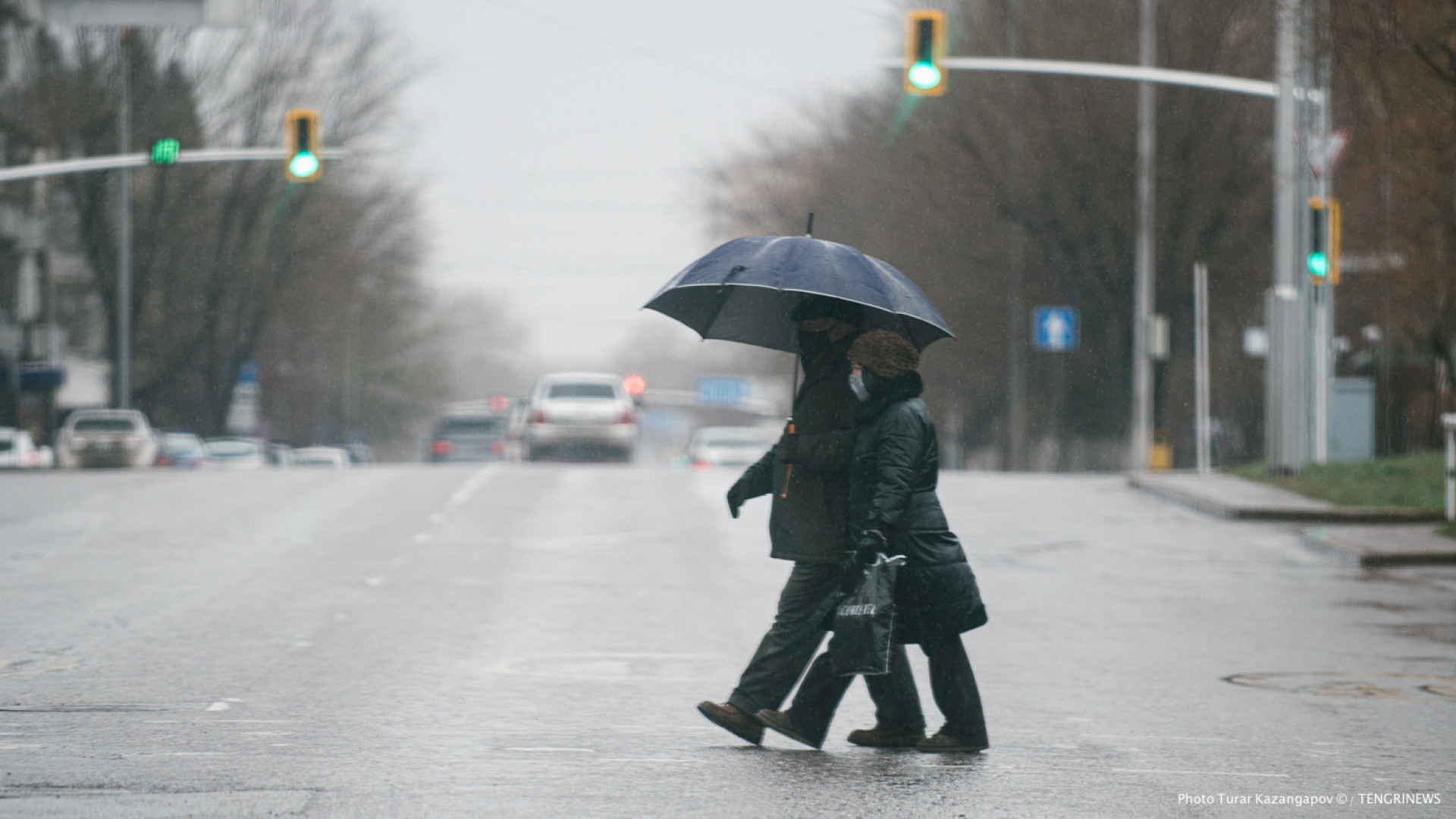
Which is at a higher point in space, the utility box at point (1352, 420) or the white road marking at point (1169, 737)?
the utility box at point (1352, 420)

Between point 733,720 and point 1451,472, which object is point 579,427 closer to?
point 1451,472

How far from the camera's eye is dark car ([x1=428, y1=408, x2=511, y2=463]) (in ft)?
139

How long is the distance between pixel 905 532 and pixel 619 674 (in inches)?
119

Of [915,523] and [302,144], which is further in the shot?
[302,144]

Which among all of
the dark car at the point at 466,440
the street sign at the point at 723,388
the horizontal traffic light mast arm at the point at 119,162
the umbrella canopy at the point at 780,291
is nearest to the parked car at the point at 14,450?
the dark car at the point at 466,440

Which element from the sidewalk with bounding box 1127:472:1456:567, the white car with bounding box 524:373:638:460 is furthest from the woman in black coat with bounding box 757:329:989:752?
the white car with bounding box 524:373:638:460

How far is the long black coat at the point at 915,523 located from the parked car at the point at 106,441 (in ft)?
101

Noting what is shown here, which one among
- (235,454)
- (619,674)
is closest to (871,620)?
(619,674)

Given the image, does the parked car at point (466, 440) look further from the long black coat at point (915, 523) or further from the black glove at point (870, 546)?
the black glove at point (870, 546)

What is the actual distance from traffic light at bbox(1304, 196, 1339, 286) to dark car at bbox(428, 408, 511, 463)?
23903 millimetres

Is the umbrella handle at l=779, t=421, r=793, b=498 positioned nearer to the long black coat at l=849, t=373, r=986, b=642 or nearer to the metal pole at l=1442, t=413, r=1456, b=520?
the long black coat at l=849, t=373, r=986, b=642

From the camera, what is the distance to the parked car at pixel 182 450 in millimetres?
39875

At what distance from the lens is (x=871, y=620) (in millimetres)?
6617

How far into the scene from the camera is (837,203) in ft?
145
